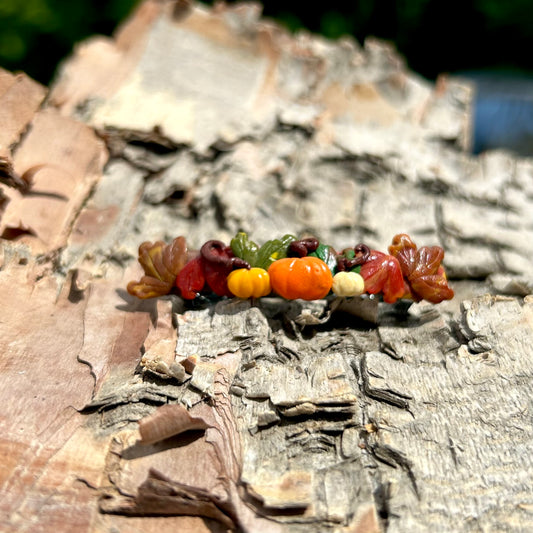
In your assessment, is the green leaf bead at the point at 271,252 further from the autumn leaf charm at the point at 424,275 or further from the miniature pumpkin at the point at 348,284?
the autumn leaf charm at the point at 424,275

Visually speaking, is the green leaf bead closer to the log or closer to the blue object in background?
the log

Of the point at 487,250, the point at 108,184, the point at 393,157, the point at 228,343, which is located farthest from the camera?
the point at 393,157

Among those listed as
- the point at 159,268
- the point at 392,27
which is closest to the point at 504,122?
the point at 392,27

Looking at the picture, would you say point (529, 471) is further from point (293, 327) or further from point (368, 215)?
point (368, 215)

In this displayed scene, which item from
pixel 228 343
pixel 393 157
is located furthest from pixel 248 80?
pixel 228 343

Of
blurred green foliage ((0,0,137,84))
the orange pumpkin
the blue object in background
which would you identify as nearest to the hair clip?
the orange pumpkin

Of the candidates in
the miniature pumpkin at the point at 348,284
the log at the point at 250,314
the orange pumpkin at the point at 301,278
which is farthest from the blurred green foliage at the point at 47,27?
the miniature pumpkin at the point at 348,284
